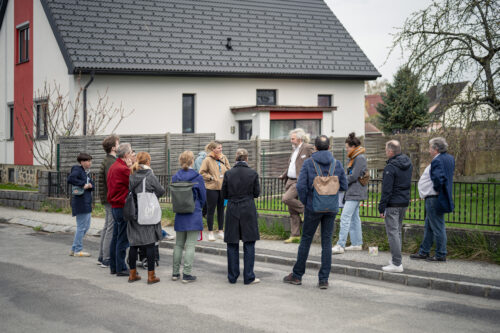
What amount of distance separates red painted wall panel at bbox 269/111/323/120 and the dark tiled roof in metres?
2.11

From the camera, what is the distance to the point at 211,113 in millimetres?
24859

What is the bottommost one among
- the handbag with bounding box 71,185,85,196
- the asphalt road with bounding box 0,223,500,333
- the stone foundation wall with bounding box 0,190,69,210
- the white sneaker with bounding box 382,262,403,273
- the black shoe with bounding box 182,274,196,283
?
the asphalt road with bounding box 0,223,500,333

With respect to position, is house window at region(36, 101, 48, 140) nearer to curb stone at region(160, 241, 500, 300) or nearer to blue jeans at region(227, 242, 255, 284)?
curb stone at region(160, 241, 500, 300)

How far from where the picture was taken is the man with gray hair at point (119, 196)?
8914 millimetres

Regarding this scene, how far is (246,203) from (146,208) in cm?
140

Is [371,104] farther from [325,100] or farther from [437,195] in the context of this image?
[437,195]

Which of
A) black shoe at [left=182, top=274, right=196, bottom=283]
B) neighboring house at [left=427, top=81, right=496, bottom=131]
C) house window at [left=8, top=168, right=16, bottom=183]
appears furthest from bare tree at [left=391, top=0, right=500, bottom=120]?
house window at [left=8, top=168, right=16, bottom=183]

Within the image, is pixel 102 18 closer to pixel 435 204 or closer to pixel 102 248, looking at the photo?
pixel 102 248

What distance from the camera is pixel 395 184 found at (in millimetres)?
9086

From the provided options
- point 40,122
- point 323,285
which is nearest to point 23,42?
point 40,122

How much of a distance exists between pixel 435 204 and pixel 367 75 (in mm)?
19265

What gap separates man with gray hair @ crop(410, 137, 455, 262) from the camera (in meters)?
9.48

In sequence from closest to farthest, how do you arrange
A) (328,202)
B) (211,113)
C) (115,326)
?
(115,326)
(328,202)
(211,113)

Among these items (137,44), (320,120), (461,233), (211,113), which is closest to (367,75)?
(320,120)
